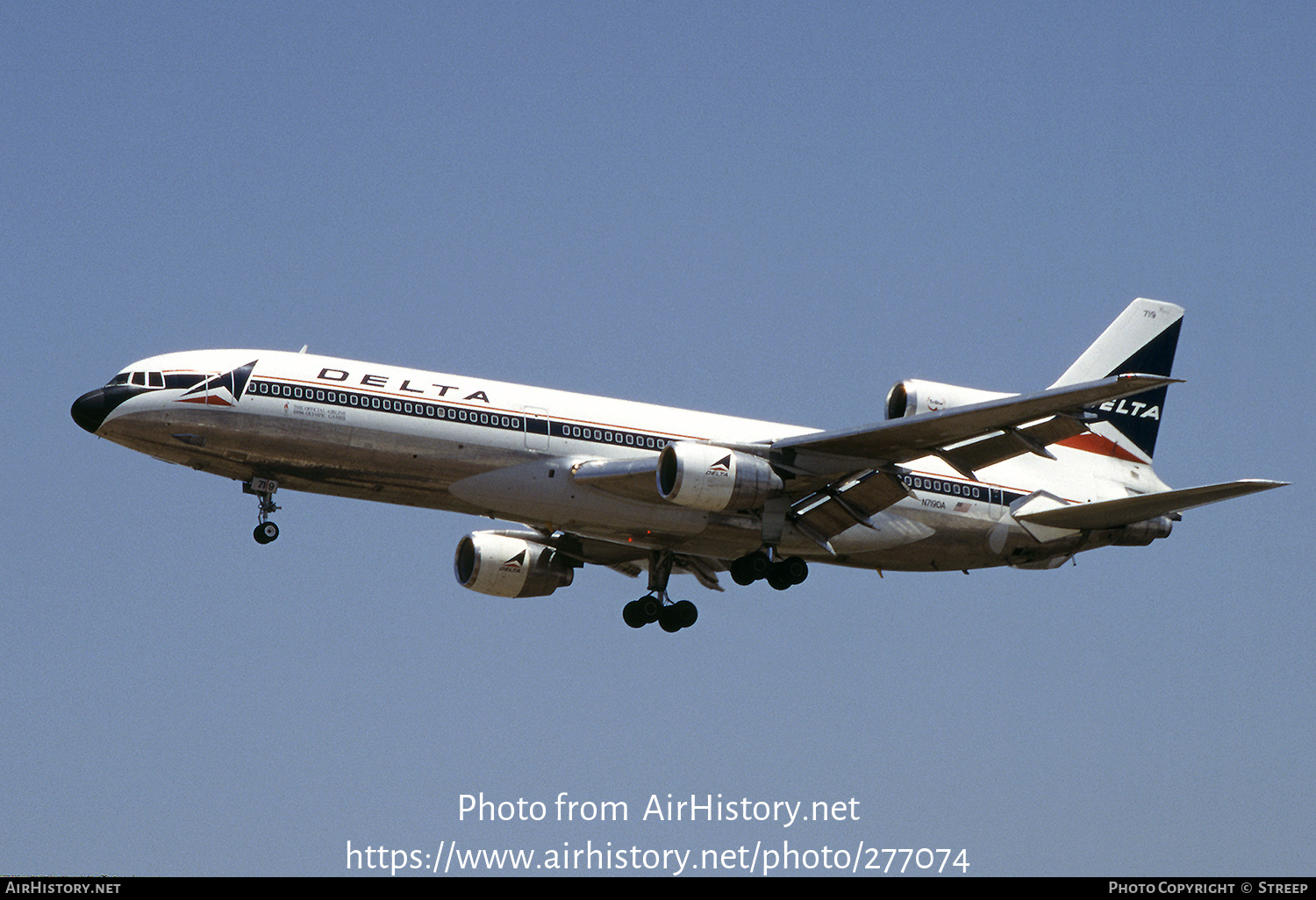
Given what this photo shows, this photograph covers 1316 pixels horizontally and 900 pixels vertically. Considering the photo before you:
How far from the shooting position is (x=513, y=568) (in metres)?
44.7

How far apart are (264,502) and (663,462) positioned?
932cm

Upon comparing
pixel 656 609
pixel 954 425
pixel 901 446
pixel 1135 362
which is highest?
pixel 1135 362

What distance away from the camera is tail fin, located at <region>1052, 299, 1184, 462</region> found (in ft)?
147

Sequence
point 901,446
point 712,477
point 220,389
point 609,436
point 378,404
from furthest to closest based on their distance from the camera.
Result: 1. point 609,436
2. point 901,446
3. point 712,477
4. point 378,404
5. point 220,389

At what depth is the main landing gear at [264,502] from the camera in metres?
37.9

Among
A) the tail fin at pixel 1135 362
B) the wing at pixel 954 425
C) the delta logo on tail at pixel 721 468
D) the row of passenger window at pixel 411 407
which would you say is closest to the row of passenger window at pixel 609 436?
the row of passenger window at pixel 411 407

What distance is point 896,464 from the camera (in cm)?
3947

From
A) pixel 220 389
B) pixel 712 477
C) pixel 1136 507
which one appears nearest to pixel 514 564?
pixel 712 477

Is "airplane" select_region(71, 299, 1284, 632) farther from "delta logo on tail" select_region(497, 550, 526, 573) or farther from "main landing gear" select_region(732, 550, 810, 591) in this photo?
"delta logo on tail" select_region(497, 550, 526, 573)

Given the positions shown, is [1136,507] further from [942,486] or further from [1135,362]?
[1135,362]

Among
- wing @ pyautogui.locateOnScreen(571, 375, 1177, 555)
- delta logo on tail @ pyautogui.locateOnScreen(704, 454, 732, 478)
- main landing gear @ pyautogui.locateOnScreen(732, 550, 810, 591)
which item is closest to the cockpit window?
wing @ pyautogui.locateOnScreen(571, 375, 1177, 555)
